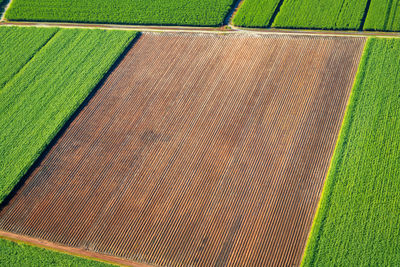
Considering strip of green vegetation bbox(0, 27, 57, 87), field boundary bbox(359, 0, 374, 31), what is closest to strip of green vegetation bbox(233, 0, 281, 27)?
field boundary bbox(359, 0, 374, 31)

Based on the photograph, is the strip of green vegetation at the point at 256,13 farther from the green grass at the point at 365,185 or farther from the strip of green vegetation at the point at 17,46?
the strip of green vegetation at the point at 17,46

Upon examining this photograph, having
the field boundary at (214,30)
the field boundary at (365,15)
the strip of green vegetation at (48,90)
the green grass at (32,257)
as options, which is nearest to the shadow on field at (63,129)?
the strip of green vegetation at (48,90)

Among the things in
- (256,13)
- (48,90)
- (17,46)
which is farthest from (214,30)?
(17,46)

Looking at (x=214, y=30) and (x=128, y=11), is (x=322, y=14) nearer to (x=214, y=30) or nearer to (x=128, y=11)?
(x=214, y=30)

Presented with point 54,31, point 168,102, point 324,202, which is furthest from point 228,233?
point 54,31

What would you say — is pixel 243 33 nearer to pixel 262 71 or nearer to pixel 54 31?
pixel 262 71
